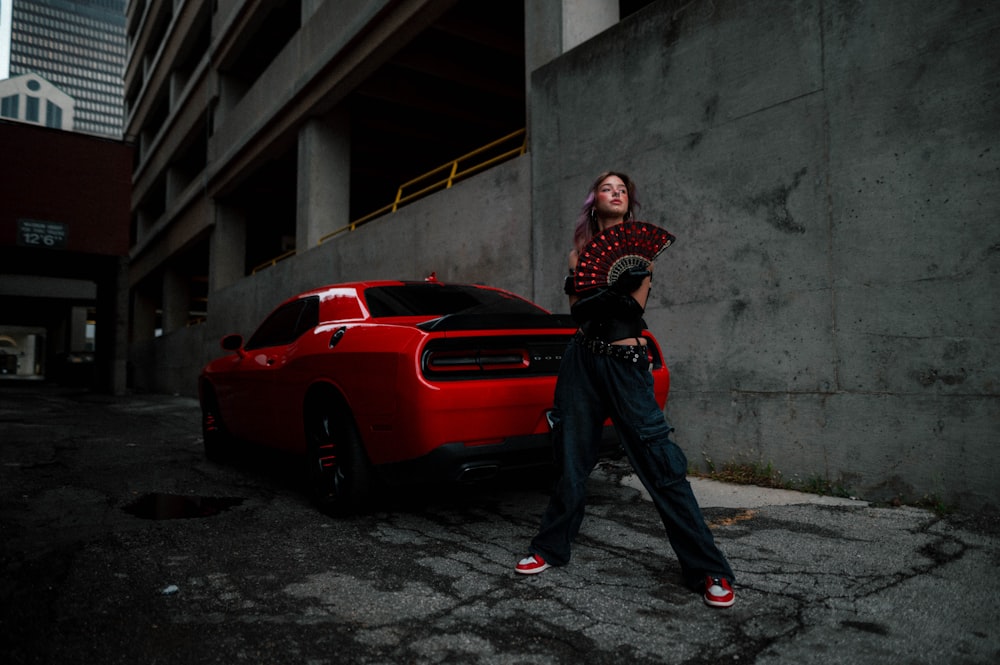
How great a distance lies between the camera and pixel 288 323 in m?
4.91

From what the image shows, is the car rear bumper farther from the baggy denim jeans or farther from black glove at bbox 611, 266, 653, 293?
black glove at bbox 611, 266, 653, 293

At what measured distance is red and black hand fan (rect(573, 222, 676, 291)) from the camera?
8.38ft

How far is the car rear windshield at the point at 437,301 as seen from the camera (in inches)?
161

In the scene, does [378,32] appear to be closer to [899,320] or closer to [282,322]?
[282,322]

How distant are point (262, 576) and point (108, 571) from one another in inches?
27.5

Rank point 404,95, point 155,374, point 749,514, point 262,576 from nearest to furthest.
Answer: point 262,576 < point 749,514 < point 404,95 < point 155,374

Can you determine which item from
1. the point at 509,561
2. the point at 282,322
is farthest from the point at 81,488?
the point at 509,561

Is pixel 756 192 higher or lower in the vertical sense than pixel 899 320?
higher

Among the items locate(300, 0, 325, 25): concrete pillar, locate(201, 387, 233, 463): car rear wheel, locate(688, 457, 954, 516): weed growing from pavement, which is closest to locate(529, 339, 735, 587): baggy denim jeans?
locate(688, 457, 954, 516): weed growing from pavement

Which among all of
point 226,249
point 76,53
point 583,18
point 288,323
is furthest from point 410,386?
point 76,53

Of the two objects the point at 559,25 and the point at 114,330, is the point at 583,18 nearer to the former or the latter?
the point at 559,25

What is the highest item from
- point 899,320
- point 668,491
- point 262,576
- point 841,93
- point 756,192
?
point 841,93

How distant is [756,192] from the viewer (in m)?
4.80

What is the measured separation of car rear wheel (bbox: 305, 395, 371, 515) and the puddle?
688 millimetres
